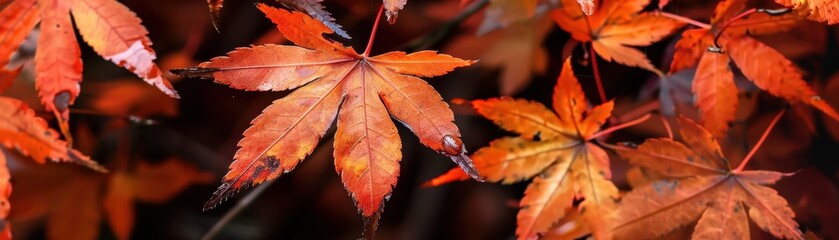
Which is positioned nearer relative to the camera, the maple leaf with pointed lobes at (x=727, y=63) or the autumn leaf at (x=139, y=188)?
the maple leaf with pointed lobes at (x=727, y=63)

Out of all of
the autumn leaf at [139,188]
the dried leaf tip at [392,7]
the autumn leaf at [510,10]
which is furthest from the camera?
the autumn leaf at [139,188]

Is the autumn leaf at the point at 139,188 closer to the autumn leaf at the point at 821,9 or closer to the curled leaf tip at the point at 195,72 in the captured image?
the curled leaf tip at the point at 195,72

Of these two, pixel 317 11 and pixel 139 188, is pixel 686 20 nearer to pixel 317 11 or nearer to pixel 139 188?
pixel 317 11

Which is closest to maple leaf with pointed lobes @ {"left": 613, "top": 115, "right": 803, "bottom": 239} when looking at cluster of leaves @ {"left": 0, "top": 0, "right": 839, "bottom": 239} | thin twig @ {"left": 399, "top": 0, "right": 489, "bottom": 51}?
cluster of leaves @ {"left": 0, "top": 0, "right": 839, "bottom": 239}

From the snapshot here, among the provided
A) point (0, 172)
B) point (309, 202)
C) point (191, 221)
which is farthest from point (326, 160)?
point (0, 172)

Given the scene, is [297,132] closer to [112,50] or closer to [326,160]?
[112,50]

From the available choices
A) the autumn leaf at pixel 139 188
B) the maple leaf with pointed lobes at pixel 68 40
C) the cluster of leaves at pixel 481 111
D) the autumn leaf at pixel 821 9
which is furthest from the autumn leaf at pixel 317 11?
the autumn leaf at pixel 139 188

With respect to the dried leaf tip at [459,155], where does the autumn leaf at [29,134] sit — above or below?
below
